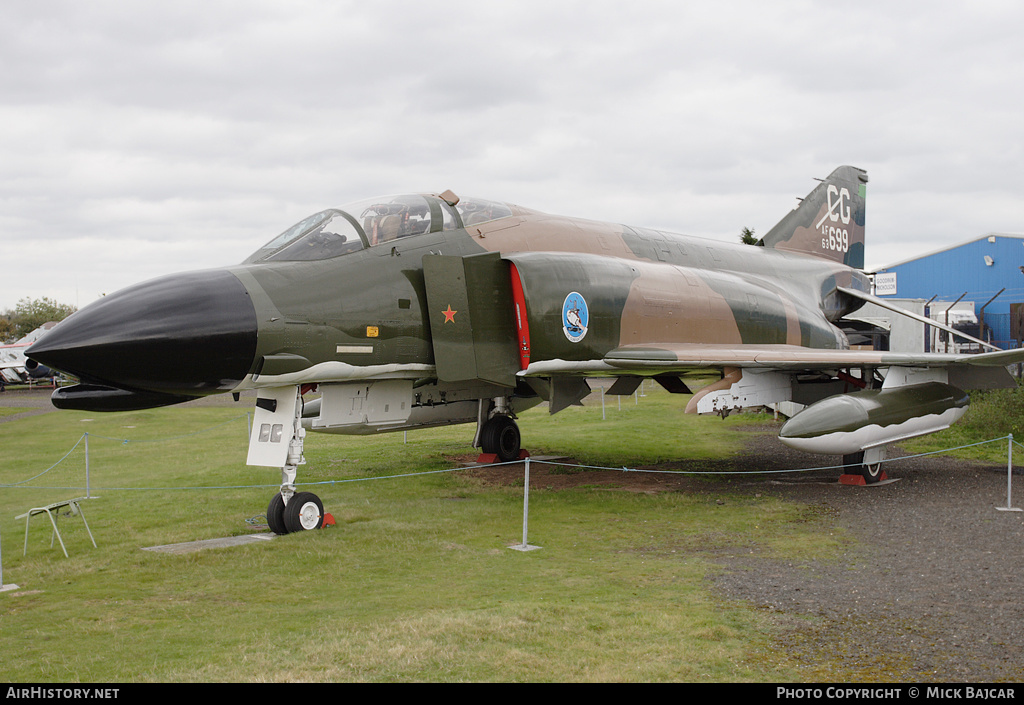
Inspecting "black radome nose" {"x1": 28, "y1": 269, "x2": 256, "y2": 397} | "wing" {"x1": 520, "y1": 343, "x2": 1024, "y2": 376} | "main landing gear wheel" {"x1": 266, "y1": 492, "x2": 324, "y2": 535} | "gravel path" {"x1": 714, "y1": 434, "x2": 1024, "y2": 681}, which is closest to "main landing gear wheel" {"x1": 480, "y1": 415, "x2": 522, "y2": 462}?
"wing" {"x1": 520, "y1": 343, "x2": 1024, "y2": 376}

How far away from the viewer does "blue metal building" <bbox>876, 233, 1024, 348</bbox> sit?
2989cm

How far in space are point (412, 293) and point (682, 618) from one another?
4377 mm

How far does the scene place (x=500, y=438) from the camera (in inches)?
475

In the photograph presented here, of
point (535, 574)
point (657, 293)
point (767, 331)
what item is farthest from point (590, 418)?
point (535, 574)

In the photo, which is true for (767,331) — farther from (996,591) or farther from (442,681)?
(442,681)

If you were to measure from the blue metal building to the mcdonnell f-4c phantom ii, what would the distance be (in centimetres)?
2128

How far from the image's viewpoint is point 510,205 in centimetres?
962

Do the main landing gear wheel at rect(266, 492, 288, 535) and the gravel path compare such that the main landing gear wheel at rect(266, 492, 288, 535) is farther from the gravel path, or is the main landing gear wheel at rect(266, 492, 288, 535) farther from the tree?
the tree

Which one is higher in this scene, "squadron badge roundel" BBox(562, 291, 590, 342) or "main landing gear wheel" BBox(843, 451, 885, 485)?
"squadron badge roundel" BBox(562, 291, 590, 342)

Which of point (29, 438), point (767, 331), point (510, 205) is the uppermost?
point (510, 205)

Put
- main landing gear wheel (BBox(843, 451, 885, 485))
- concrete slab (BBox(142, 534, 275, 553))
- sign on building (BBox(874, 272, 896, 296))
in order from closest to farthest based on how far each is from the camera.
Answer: concrete slab (BBox(142, 534, 275, 553))
main landing gear wheel (BBox(843, 451, 885, 485))
sign on building (BBox(874, 272, 896, 296))

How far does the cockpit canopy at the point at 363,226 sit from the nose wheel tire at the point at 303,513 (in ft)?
7.40

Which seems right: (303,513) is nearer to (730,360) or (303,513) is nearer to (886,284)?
(730,360)

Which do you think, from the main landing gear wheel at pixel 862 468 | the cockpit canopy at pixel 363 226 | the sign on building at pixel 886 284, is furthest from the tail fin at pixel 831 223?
the sign on building at pixel 886 284
